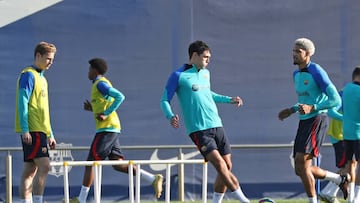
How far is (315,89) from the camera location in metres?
11.2

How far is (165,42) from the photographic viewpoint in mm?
15977

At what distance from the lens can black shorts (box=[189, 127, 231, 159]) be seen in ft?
36.8

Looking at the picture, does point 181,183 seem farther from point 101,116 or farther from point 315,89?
point 315,89

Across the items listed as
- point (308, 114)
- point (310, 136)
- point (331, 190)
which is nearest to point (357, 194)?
point (331, 190)

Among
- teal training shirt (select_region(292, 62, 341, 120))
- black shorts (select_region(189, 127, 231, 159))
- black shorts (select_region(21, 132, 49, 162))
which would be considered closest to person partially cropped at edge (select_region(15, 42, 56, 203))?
black shorts (select_region(21, 132, 49, 162))

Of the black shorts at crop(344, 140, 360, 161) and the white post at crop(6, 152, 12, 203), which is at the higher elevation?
the black shorts at crop(344, 140, 360, 161)

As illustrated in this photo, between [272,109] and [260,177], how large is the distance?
1101mm

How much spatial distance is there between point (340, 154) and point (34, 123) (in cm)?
521

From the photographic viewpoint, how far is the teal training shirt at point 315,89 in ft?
36.2

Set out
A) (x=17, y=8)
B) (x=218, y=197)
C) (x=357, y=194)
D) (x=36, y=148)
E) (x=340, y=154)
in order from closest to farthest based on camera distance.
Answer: (x=36, y=148), (x=218, y=197), (x=357, y=194), (x=340, y=154), (x=17, y=8)

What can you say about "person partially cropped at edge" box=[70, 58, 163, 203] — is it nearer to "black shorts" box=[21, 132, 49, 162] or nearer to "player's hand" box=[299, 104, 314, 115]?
"black shorts" box=[21, 132, 49, 162]

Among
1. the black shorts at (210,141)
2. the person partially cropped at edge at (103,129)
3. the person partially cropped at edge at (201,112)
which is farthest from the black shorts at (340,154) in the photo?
the person partially cropped at edge at (201,112)

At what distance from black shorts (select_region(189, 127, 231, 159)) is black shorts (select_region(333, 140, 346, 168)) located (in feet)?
10.3

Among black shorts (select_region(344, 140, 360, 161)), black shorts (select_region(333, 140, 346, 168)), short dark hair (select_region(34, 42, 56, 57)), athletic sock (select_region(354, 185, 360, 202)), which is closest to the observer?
short dark hair (select_region(34, 42, 56, 57))
